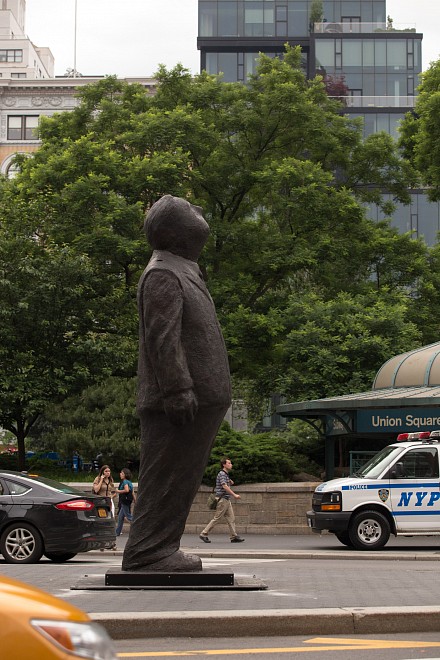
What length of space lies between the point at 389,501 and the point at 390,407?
17.9 ft

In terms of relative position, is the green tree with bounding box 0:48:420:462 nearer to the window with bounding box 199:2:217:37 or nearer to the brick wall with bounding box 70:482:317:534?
the brick wall with bounding box 70:482:317:534

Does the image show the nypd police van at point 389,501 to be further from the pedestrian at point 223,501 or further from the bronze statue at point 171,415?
the bronze statue at point 171,415

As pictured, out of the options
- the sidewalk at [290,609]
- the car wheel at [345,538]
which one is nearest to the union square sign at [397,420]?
the car wheel at [345,538]

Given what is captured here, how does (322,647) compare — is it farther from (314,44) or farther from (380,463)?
(314,44)

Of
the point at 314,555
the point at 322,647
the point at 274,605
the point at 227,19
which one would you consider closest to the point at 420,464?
the point at 314,555

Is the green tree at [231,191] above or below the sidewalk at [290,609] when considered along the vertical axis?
above

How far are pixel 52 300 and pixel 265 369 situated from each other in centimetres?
775

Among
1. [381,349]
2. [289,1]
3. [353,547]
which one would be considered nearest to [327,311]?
[381,349]

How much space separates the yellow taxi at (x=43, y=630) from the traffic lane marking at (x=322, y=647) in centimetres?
315

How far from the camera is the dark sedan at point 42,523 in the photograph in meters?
17.2

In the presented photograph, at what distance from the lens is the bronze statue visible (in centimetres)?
1027

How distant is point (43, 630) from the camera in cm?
436

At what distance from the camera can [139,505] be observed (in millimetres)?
10602

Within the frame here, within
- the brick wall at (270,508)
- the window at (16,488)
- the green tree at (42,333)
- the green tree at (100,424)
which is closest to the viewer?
the window at (16,488)
